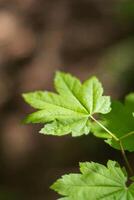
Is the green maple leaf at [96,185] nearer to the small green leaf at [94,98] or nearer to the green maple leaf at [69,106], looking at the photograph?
the green maple leaf at [69,106]

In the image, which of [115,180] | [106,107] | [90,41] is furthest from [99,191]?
[90,41]

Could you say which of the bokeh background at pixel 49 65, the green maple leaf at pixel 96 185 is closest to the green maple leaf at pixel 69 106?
the green maple leaf at pixel 96 185

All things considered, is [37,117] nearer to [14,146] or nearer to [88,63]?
[14,146]

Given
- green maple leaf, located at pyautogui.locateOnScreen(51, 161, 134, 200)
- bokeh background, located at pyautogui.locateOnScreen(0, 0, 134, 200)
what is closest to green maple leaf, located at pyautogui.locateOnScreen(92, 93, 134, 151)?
green maple leaf, located at pyautogui.locateOnScreen(51, 161, 134, 200)

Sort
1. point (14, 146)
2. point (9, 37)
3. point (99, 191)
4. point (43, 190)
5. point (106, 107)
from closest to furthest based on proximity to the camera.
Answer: point (99, 191), point (106, 107), point (43, 190), point (14, 146), point (9, 37)

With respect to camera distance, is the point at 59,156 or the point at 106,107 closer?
the point at 106,107

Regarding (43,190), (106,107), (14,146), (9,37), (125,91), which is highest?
(9,37)
